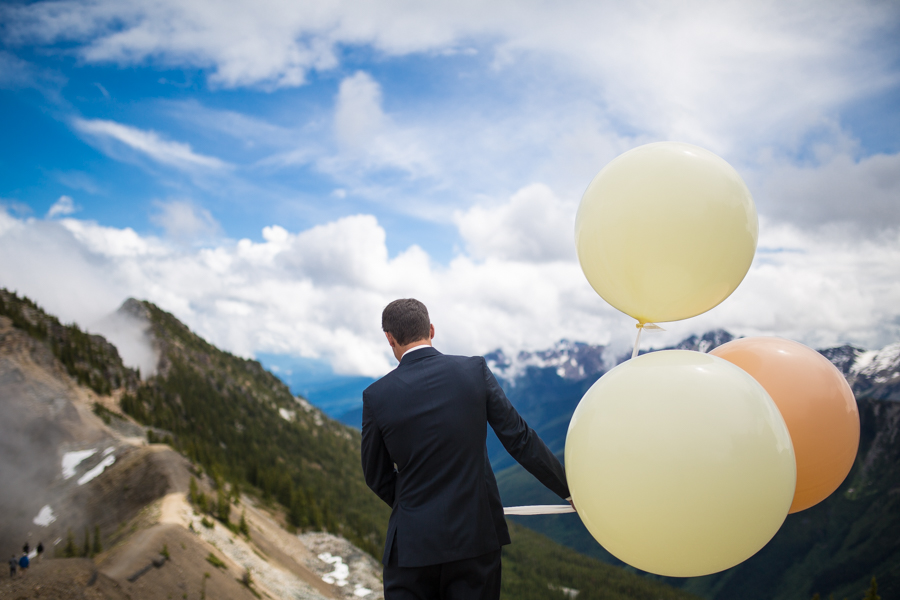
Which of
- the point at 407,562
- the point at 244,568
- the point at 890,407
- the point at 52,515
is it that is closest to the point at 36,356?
the point at 52,515

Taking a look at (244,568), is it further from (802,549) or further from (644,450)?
(802,549)

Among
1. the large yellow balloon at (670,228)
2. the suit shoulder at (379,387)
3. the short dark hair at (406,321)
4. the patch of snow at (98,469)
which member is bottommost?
the patch of snow at (98,469)

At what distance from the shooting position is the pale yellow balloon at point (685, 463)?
302 centimetres

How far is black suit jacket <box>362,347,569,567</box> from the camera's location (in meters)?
3.19

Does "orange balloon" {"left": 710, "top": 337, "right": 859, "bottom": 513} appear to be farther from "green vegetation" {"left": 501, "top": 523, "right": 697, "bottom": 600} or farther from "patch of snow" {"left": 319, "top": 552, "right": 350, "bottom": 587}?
"green vegetation" {"left": 501, "top": 523, "right": 697, "bottom": 600}

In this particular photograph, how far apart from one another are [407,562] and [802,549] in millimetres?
188886

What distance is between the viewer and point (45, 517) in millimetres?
19391

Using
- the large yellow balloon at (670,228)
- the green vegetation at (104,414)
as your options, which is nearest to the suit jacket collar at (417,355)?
the large yellow balloon at (670,228)

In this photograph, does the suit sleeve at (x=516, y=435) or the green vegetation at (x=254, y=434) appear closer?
the suit sleeve at (x=516, y=435)

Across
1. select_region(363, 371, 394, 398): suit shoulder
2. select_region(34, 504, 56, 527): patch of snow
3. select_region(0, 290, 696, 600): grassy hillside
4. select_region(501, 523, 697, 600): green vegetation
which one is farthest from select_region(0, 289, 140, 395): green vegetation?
select_region(501, 523, 697, 600): green vegetation

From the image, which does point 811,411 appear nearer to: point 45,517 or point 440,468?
point 440,468

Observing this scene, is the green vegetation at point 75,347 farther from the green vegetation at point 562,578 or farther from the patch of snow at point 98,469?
the green vegetation at point 562,578

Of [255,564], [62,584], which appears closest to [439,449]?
[62,584]

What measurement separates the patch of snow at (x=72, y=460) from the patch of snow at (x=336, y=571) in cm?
1307
